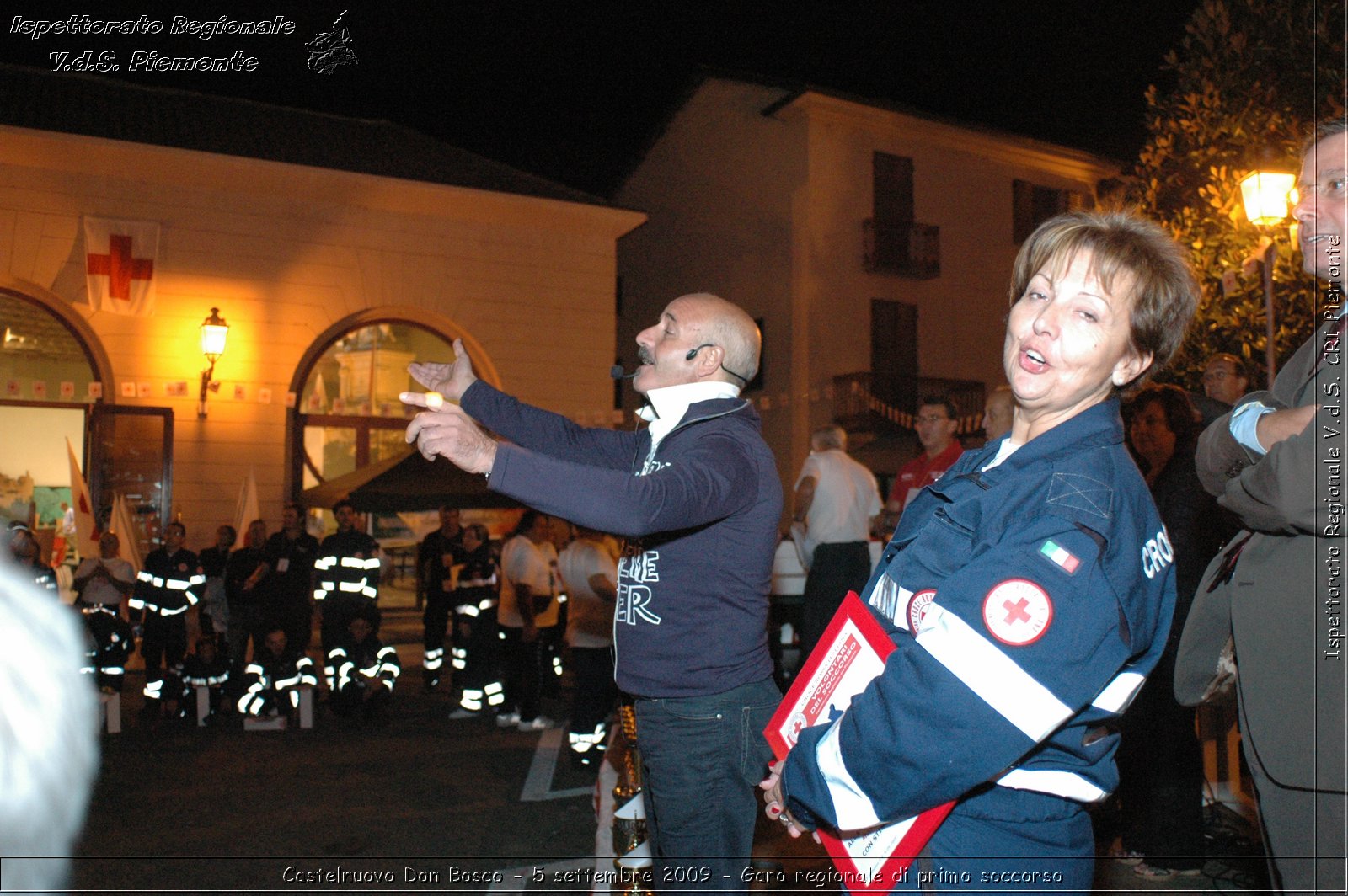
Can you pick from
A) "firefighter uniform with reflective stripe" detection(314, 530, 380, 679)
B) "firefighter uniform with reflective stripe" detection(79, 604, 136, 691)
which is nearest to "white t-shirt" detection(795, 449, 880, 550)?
"firefighter uniform with reflective stripe" detection(314, 530, 380, 679)

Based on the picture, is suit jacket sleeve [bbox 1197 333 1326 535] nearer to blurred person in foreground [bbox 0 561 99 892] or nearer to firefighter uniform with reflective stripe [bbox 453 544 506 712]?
blurred person in foreground [bbox 0 561 99 892]

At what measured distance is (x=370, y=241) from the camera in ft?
51.2

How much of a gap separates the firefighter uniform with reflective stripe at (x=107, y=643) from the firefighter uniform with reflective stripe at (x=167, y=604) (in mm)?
368

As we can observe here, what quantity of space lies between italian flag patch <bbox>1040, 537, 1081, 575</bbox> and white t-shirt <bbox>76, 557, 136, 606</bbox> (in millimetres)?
9705

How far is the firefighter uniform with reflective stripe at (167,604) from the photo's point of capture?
962cm

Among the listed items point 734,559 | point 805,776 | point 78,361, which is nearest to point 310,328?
point 78,361

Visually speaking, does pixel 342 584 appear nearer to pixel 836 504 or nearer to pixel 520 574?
pixel 520 574

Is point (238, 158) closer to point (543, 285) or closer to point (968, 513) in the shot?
point (543, 285)

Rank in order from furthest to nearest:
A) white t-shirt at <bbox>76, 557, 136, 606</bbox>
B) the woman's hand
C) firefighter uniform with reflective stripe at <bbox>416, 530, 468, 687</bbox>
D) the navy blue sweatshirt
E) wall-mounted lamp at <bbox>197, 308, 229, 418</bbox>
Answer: wall-mounted lamp at <bbox>197, 308, 229, 418</bbox> < firefighter uniform with reflective stripe at <bbox>416, 530, 468, 687</bbox> < white t-shirt at <bbox>76, 557, 136, 606</bbox> < the navy blue sweatshirt < the woman's hand

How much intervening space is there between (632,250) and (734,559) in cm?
2334

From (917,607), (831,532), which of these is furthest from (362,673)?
(917,607)

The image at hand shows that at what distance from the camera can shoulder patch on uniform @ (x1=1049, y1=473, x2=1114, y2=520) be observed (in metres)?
1.65

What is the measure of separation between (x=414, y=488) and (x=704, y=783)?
8.80m

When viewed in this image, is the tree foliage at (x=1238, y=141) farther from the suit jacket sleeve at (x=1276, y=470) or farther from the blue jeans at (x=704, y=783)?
the blue jeans at (x=704, y=783)
